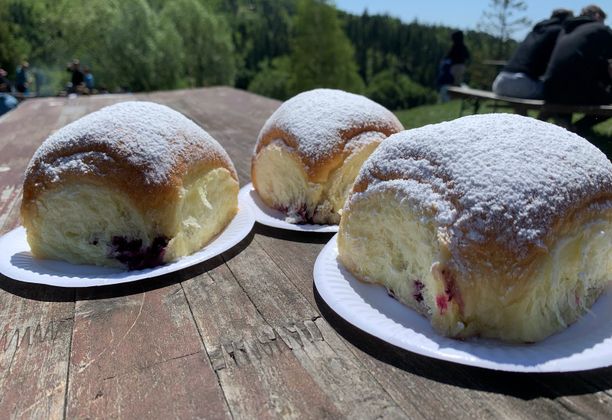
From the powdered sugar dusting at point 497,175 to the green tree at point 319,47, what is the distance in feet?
92.8

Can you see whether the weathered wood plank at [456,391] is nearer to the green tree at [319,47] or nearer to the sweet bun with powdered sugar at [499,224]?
the sweet bun with powdered sugar at [499,224]

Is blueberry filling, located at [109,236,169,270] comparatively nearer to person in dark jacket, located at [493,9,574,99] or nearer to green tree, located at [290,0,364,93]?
person in dark jacket, located at [493,9,574,99]

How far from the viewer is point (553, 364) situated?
2.90ft

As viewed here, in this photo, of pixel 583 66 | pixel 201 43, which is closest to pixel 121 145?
pixel 583 66

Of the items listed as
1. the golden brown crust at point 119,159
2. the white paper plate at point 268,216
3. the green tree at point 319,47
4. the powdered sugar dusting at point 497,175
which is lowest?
the green tree at point 319,47

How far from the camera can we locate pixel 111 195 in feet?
4.83

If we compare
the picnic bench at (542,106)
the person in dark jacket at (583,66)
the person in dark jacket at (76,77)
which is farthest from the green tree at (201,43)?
the person in dark jacket at (583,66)

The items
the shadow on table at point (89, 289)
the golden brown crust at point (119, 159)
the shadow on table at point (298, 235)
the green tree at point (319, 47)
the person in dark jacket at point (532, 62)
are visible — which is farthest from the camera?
the green tree at point (319, 47)

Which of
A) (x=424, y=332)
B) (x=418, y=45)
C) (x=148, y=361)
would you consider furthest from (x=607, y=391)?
(x=418, y=45)

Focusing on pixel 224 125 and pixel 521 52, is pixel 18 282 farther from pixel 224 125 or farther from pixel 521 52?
pixel 521 52

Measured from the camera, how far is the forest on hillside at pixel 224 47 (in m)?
18.7

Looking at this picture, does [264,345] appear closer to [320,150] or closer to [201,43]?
[320,150]

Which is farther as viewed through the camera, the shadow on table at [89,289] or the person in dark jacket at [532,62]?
the person in dark jacket at [532,62]

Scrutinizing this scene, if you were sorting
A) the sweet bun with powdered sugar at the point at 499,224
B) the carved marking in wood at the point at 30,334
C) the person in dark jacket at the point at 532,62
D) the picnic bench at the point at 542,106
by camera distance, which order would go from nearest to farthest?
1. the sweet bun with powdered sugar at the point at 499,224
2. the carved marking in wood at the point at 30,334
3. the picnic bench at the point at 542,106
4. the person in dark jacket at the point at 532,62
